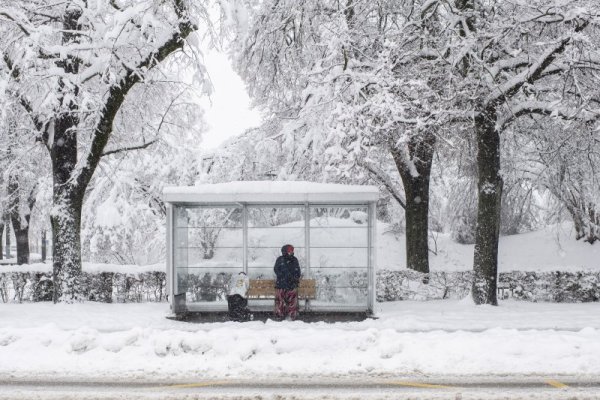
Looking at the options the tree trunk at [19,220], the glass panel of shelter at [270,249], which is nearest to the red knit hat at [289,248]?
the glass panel of shelter at [270,249]

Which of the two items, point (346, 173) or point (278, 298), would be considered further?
point (346, 173)

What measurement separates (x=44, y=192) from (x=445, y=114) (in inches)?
594

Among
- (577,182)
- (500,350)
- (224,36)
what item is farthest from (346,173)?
(577,182)

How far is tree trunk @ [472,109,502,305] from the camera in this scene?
1644cm

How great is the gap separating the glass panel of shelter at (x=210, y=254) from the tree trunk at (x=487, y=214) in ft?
18.6

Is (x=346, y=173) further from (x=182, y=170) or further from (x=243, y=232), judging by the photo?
(x=182, y=170)

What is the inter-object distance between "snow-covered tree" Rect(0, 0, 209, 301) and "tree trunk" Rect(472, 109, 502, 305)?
703cm

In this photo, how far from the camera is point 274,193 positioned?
47.9ft

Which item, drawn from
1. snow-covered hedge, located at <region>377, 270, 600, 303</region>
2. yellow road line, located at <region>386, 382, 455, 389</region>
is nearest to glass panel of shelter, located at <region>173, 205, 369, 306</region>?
snow-covered hedge, located at <region>377, 270, 600, 303</region>

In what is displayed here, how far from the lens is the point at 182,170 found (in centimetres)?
2609

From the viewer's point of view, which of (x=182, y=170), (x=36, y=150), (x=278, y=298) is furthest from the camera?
(x=182, y=170)

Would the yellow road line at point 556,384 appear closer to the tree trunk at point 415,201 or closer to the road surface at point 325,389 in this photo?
the road surface at point 325,389

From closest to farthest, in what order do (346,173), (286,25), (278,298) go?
(278,298) < (346,173) < (286,25)

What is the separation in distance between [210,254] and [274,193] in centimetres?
253
